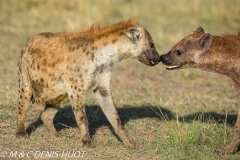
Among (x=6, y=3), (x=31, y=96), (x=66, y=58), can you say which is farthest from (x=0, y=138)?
(x=6, y=3)

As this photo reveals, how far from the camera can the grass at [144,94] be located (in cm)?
612

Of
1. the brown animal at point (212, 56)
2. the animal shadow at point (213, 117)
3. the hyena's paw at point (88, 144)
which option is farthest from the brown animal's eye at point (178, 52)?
the hyena's paw at point (88, 144)

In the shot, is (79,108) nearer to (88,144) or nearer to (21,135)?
(88,144)

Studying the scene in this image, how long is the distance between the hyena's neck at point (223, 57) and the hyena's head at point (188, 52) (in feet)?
0.22

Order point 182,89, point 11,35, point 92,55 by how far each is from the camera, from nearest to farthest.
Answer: point 92,55 → point 182,89 → point 11,35

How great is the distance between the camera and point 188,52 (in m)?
6.38

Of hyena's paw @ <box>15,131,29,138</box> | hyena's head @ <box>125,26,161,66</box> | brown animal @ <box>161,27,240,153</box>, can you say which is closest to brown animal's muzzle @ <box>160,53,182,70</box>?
brown animal @ <box>161,27,240,153</box>

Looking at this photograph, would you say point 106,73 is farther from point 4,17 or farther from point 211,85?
point 4,17

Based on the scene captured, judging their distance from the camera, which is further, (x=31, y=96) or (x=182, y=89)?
(x=182, y=89)

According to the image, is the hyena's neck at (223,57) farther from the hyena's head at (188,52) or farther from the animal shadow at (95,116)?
the animal shadow at (95,116)

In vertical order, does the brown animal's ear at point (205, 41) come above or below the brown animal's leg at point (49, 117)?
above

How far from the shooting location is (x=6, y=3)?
43.7 ft

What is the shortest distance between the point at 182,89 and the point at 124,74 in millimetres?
1190

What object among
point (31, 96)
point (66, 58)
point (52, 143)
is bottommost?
point (52, 143)
